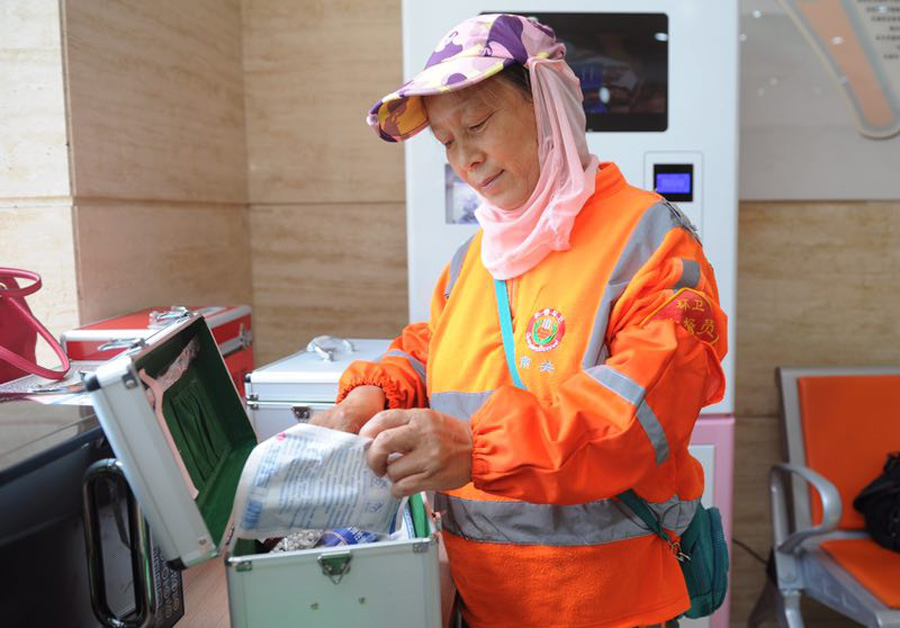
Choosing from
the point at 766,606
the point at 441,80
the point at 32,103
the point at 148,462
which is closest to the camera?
the point at 148,462

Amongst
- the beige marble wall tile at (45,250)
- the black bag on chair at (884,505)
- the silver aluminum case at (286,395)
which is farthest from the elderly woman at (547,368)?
the black bag on chair at (884,505)

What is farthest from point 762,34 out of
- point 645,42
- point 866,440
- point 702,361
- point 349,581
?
point 349,581

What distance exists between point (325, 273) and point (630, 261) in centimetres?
173

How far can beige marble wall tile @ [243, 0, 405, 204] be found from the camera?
2492 millimetres

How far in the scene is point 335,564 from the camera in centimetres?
86

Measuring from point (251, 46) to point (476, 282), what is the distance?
1.71m

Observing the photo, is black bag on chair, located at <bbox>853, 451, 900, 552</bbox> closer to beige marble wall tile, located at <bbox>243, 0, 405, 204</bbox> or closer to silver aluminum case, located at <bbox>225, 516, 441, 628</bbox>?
beige marble wall tile, located at <bbox>243, 0, 405, 204</bbox>

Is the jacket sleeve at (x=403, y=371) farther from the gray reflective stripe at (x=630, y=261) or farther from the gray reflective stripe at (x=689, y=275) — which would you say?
the gray reflective stripe at (x=689, y=275)

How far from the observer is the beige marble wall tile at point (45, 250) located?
155cm

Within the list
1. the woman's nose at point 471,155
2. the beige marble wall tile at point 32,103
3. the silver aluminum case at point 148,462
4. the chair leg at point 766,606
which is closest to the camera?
the silver aluminum case at point 148,462

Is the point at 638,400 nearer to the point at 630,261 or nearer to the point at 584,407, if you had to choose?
the point at 584,407

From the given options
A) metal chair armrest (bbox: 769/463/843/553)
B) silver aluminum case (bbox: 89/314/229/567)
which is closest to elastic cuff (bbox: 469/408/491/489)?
silver aluminum case (bbox: 89/314/229/567)

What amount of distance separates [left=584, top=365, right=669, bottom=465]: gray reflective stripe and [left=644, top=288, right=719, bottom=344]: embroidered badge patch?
93mm

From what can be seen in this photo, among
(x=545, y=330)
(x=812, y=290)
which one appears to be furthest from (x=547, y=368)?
(x=812, y=290)
